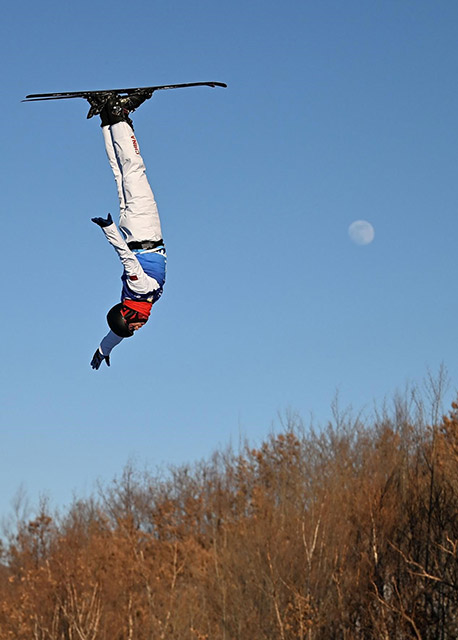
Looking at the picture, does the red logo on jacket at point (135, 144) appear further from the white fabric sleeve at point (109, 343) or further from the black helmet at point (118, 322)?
the white fabric sleeve at point (109, 343)

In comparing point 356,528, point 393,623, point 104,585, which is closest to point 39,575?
point 104,585

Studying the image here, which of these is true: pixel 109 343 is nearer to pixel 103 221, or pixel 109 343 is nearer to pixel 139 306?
pixel 139 306

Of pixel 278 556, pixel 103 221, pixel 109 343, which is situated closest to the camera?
pixel 103 221

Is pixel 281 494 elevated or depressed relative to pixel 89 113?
elevated

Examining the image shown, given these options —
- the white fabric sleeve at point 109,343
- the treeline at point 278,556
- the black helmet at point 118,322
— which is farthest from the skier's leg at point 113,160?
the treeline at point 278,556

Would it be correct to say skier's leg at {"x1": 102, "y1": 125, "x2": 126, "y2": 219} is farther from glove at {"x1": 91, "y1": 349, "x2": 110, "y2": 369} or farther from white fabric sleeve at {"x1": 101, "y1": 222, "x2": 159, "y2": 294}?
glove at {"x1": 91, "y1": 349, "x2": 110, "y2": 369}

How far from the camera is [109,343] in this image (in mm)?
8500

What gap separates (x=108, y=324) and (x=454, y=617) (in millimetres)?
18363

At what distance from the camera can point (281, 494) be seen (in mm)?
33438

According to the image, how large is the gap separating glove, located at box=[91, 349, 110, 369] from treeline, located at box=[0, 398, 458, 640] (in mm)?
14502

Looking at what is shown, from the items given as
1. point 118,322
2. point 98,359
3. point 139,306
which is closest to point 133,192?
point 139,306

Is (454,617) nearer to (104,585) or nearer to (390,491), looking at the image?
(390,491)

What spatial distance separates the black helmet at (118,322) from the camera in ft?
26.5

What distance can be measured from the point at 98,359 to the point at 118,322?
0.70 m
